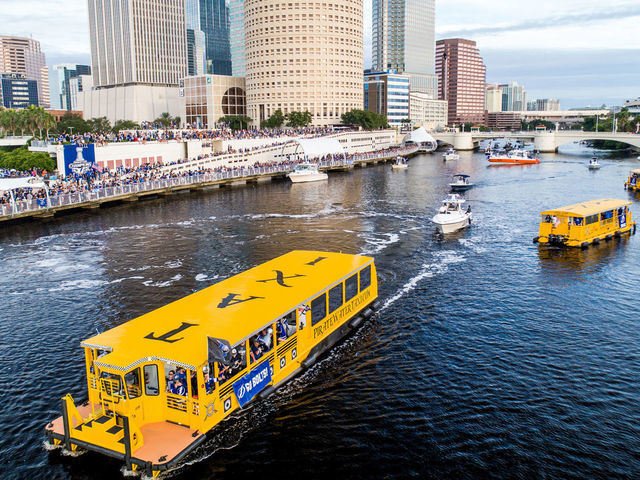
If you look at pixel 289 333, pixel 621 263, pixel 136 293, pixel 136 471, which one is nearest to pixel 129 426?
pixel 136 471

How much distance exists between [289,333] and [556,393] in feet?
45.5

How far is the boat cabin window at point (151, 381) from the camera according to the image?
21158 millimetres

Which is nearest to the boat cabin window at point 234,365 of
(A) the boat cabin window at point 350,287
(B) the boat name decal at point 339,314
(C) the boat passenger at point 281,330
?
(C) the boat passenger at point 281,330

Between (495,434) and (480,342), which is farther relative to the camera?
(480,342)

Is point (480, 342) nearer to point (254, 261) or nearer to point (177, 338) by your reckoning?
point (177, 338)

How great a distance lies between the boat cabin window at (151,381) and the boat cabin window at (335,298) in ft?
41.6

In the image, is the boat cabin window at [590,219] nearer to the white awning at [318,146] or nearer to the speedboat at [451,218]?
the speedboat at [451,218]

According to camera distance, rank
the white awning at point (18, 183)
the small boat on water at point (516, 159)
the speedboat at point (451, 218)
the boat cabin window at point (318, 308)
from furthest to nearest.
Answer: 1. the small boat on water at point (516, 159)
2. the white awning at point (18, 183)
3. the speedboat at point (451, 218)
4. the boat cabin window at point (318, 308)

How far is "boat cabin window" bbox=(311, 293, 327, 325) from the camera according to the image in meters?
29.9

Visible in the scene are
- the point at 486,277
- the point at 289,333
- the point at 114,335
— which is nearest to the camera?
the point at 114,335

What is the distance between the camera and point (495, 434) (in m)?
24.4

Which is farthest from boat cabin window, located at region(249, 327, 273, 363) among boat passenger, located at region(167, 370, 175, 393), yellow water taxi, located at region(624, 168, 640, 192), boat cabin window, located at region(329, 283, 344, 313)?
yellow water taxi, located at region(624, 168, 640, 192)

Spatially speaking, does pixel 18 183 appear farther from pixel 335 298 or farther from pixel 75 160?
pixel 335 298

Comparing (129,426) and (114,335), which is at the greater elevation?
(114,335)
